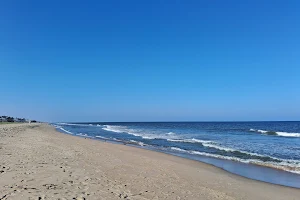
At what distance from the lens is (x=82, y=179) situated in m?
8.41

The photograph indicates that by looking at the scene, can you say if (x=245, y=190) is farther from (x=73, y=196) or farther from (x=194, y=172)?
(x=73, y=196)

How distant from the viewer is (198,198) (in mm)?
7629

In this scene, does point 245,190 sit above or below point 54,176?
below

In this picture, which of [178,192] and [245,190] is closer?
[178,192]

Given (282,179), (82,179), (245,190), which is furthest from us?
(282,179)

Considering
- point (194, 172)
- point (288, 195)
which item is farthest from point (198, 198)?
point (194, 172)

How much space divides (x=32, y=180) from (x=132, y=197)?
3.03 metres

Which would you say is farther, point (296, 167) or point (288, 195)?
point (296, 167)

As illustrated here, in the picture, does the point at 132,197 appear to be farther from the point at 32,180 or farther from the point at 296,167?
the point at 296,167

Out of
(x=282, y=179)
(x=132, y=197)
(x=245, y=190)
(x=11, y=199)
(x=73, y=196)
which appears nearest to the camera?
(x=11, y=199)

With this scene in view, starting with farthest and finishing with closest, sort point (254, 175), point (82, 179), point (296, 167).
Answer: point (296, 167)
point (254, 175)
point (82, 179)

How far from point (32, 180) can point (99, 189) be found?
2019 millimetres

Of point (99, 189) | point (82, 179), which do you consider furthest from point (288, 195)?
point (82, 179)

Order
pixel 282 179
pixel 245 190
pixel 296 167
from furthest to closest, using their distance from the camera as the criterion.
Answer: pixel 296 167 < pixel 282 179 < pixel 245 190
